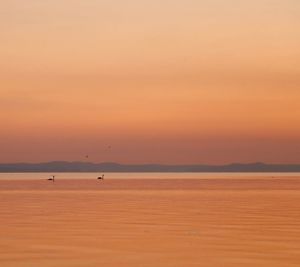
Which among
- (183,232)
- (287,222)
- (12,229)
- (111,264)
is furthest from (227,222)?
(111,264)

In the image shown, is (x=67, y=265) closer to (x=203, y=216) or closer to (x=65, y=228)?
(x=65, y=228)

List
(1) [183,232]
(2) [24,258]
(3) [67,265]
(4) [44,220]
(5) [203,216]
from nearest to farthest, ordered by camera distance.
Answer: (3) [67,265] < (2) [24,258] < (1) [183,232] < (4) [44,220] < (5) [203,216]

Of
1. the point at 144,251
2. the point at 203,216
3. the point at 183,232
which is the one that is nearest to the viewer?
the point at 144,251

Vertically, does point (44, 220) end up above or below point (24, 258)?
above

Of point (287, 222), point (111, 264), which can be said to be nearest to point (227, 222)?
point (287, 222)

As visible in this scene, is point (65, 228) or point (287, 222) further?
point (287, 222)

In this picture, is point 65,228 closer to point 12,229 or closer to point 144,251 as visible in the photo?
point 12,229

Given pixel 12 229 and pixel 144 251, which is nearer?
pixel 144 251

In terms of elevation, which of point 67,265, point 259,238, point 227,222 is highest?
point 227,222

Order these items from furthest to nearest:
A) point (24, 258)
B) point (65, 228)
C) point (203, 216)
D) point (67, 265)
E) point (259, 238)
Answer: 1. point (203, 216)
2. point (65, 228)
3. point (259, 238)
4. point (24, 258)
5. point (67, 265)

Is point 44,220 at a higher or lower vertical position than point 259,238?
higher

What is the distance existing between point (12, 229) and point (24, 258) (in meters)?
10.4

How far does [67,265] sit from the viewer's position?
20688 millimetres

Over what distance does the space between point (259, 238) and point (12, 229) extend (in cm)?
1111
